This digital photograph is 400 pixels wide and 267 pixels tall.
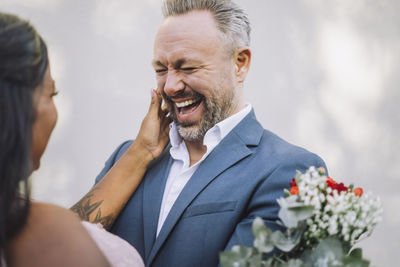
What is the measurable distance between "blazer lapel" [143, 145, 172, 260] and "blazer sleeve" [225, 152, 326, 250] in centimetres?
41

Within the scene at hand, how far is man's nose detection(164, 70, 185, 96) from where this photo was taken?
206cm

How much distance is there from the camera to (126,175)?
205cm

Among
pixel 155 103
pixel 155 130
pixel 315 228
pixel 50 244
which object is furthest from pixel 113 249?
Result: pixel 155 103

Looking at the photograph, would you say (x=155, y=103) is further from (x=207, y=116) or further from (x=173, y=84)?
(x=207, y=116)

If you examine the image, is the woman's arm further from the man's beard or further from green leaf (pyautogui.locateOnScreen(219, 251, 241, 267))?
green leaf (pyautogui.locateOnScreen(219, 251, 241, 267))

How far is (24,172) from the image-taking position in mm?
1032

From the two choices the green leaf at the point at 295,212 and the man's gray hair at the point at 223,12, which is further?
the man's gray hair at the point at 223,12

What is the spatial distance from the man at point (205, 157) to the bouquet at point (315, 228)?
0.27m

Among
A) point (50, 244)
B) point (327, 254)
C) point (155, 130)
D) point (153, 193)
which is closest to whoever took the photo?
point (50, 244)

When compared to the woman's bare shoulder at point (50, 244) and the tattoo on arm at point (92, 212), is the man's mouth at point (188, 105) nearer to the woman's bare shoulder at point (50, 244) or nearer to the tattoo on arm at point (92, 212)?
the tattoo on arm at point (92, 212)

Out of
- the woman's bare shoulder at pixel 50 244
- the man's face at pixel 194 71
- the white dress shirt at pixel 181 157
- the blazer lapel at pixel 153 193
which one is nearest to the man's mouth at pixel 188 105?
the man's face at pixel 194 71

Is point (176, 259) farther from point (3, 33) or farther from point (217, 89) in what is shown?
point (3, 33)

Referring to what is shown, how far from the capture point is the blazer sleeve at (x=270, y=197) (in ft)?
5.21

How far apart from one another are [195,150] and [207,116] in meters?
0.21
